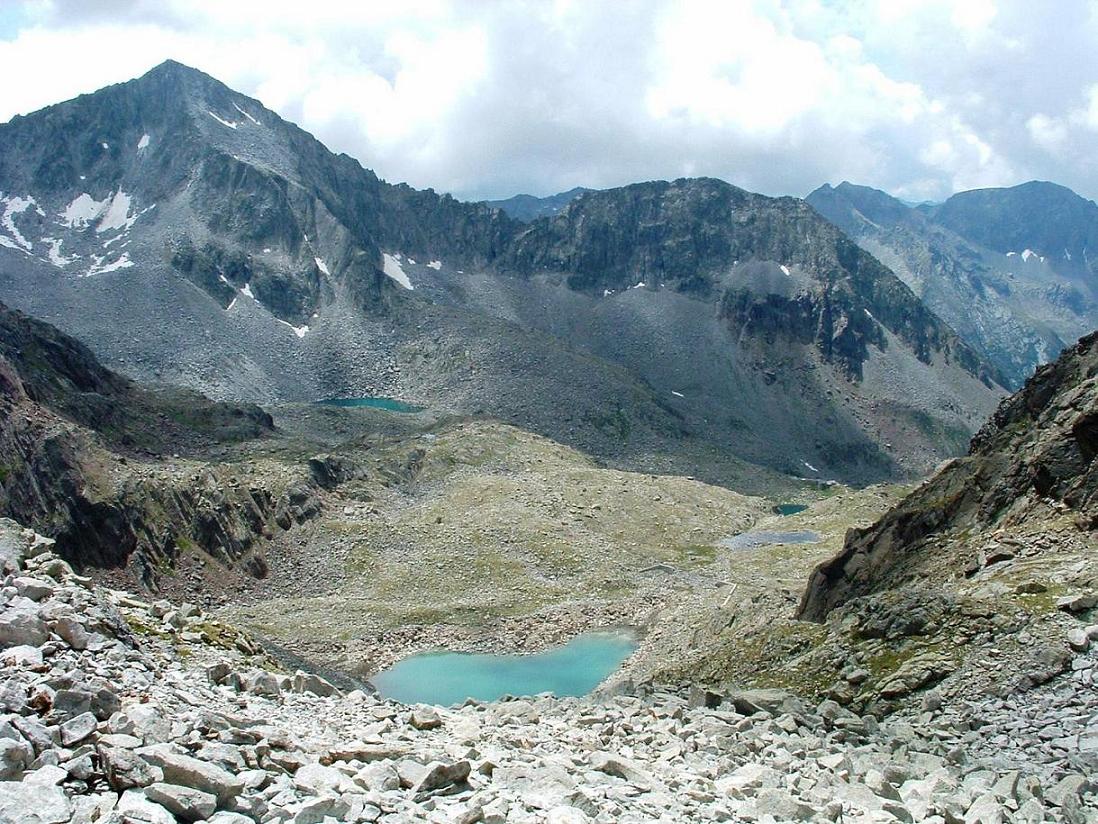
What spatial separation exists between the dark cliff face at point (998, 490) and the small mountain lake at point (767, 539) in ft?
175

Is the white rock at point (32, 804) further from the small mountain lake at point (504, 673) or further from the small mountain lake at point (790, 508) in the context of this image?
the small mountain lake at point (790, 508)

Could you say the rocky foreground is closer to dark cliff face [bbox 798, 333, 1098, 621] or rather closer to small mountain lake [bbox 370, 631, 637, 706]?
dark cliff face [bbox 798, 333, 1098, 621]

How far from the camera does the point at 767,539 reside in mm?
107375

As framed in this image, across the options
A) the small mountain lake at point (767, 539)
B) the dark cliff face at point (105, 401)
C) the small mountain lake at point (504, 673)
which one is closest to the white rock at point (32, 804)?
the small mountain lake at point (504, 673)

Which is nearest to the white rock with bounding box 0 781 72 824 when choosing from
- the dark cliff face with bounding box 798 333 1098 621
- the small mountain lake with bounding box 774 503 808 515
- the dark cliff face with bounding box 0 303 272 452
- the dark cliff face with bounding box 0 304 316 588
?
the dark cliff face with bounding box 798 333 1098 621

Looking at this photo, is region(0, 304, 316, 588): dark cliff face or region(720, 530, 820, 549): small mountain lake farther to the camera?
region(720, 530, 820, 549): small mountain lake

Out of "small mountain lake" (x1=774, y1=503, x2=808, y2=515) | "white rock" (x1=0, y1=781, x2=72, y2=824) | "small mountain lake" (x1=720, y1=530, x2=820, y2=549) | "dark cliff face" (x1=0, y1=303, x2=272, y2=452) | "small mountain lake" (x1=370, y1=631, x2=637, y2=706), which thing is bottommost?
"small mountain lake" (x1=370, y1=631, x2=637, y2=706)

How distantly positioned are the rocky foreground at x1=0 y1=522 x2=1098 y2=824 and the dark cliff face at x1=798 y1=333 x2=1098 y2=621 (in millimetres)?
12089

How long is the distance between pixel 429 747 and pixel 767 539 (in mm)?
91244

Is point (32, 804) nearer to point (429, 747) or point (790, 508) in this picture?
point (429, 747)

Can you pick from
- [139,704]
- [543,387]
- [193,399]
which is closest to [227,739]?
[139,704]

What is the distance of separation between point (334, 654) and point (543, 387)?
447 ft

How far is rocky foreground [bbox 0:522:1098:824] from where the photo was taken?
14703 mm

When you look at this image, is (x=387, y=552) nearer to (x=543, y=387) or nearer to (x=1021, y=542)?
(x=1021, y=542)
